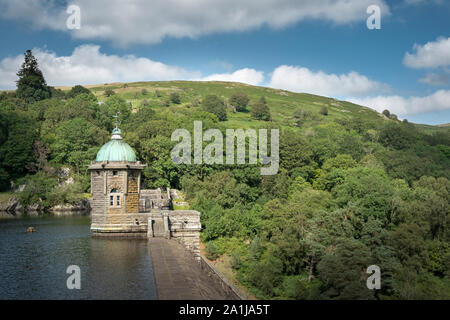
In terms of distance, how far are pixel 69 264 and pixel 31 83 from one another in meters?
111

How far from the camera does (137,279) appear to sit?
981 inches

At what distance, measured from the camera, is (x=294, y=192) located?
6378cm

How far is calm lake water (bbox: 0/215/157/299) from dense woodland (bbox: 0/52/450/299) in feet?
35.8

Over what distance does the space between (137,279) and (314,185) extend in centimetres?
5270

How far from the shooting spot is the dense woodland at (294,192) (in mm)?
37000

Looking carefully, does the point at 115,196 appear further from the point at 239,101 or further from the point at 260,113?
the point at 239,101

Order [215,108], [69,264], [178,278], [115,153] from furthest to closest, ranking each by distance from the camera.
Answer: [215,108]
[115,153]
[69,264]
[178,278]

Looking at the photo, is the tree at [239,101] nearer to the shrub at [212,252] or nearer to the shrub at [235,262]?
the shrub at [212,252]

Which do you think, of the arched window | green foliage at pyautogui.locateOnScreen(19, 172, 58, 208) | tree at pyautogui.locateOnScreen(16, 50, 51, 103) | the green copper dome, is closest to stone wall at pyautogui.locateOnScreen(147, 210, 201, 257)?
the arched window

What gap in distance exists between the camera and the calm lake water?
23766 millimetres

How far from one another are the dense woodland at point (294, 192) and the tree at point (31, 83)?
373 millimetres

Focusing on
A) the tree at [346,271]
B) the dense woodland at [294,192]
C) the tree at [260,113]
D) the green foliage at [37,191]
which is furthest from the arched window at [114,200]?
the tree at [260,113]

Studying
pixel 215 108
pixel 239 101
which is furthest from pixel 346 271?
pixel 239 101
